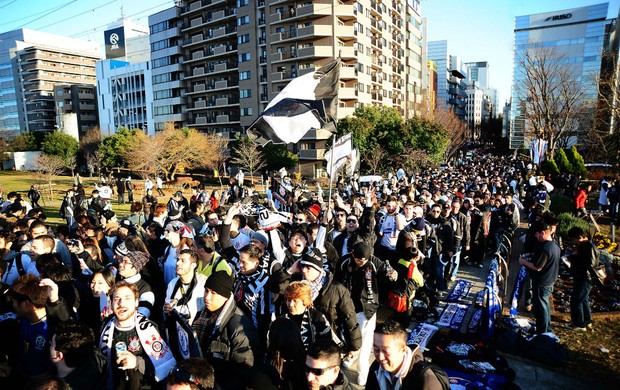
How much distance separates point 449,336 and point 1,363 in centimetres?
543

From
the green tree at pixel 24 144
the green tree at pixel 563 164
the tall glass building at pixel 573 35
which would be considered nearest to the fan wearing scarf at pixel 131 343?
the green tree at pixel 563 164

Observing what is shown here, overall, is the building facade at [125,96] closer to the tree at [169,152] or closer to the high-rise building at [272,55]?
the high-rise building at [272,55]

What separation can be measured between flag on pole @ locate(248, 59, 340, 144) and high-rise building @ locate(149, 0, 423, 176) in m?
34.3

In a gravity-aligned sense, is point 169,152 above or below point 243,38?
below

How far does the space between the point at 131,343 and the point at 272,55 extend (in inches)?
1838

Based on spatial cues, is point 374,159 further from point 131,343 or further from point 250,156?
point 131,343

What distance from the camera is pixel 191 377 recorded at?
252 centimetres

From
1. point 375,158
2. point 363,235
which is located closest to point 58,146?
point 375,158

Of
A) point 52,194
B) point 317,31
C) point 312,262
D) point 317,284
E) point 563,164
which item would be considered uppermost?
point 317,31

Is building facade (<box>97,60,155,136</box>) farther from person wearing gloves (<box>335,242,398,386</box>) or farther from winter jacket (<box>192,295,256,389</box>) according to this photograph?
winter jacket (<box>192,295,256,389</box>)

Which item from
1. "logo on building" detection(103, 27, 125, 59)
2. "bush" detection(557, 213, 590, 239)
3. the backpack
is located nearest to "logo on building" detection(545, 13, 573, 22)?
"logo on building" detection(103, 27, 125, 59)

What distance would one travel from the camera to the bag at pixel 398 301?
5613mm

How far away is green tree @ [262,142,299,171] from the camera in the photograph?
40500 millimetres

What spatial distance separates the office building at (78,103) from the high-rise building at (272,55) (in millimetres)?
27252
